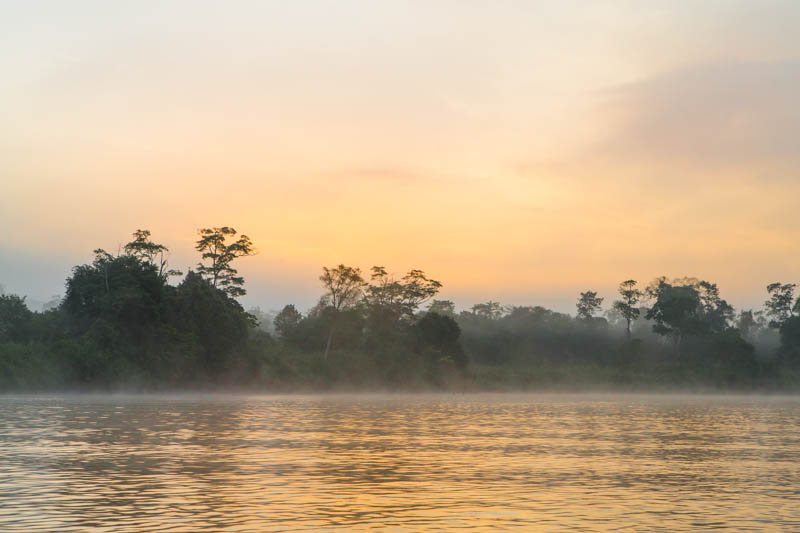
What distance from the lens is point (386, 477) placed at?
2466cm

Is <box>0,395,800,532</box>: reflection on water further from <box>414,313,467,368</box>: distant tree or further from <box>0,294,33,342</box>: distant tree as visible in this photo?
<box>414,313,467,368</box>: distant tree

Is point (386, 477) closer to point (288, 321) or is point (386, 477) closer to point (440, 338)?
point (440, 338)

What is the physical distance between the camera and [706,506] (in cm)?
2028

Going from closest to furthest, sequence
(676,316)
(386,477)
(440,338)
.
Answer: (386,477)
(440,338)
(676,316)

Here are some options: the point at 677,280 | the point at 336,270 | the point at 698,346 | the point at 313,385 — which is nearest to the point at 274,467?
the point at 313,385

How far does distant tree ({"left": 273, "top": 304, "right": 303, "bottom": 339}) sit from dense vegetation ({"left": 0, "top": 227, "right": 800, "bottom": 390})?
0.23 metres

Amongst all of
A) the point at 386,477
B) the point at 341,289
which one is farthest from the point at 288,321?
the point at 386,477

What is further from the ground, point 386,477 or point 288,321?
point 288,321

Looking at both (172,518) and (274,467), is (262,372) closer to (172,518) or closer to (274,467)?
(274,467)

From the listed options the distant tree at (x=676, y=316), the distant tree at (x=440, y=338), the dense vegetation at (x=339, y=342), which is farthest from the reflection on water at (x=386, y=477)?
the distant tree at (x=676, y=316)

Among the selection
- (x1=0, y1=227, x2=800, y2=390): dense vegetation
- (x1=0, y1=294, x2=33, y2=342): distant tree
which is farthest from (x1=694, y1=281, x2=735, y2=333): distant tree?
(x1=0, y1=294, x2=33, y2=342): distant tree

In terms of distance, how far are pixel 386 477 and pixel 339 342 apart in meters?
107

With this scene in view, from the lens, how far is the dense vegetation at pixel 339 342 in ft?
307

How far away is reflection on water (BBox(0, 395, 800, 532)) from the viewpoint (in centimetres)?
1795
